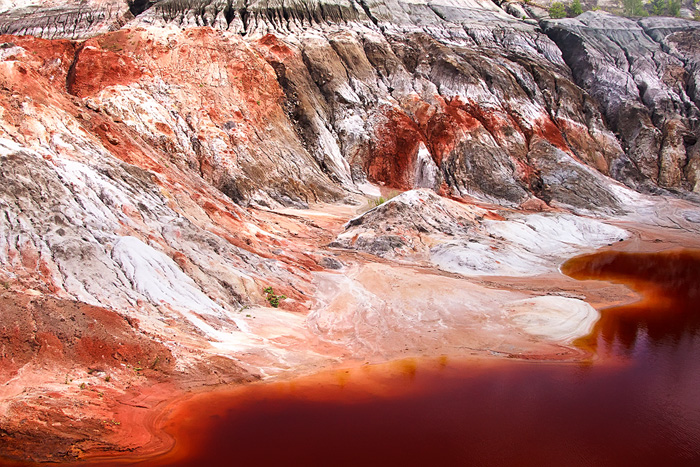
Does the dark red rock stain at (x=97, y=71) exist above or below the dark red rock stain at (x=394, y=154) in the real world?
above

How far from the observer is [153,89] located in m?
35.5

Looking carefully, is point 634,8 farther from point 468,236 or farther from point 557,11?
point 468,236

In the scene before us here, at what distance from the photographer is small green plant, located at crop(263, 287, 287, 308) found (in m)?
18.1

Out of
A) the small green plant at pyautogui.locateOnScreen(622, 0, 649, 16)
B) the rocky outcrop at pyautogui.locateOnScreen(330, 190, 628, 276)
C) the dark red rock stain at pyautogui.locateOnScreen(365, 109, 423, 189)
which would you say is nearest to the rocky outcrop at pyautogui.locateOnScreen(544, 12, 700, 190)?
the small green plant at pyautogui.locateOnScreen(622, 0, 649, 16)

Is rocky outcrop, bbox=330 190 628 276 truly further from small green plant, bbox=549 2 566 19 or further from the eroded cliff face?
small green plant, bbox=549 2 566 19

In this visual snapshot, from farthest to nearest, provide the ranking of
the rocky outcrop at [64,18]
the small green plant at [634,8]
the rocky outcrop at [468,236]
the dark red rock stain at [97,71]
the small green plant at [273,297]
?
the small green plant at [634,8] → the rocky outcrop at [64,18] → the dark red rock stain at [97,71] → the rocky outcrop at [468,236] → the small green plant at [273,297]

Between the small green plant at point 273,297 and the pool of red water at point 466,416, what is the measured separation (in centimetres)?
490

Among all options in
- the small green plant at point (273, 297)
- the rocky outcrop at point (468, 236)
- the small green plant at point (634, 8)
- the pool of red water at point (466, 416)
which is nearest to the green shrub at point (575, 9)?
the small green plant at point (634, 8)

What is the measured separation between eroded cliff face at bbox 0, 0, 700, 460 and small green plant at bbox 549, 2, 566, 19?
4521 mm

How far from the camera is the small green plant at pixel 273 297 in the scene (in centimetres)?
1809

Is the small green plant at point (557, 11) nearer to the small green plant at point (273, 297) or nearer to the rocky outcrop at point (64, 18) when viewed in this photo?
the rocky outcrop at point (64, 18)

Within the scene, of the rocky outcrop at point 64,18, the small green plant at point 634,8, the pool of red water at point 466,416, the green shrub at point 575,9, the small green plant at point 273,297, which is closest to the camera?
the pool of red water at point 466,416

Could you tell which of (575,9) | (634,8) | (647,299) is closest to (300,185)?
(647,299)

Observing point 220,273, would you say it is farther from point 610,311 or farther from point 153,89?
point 153,89
